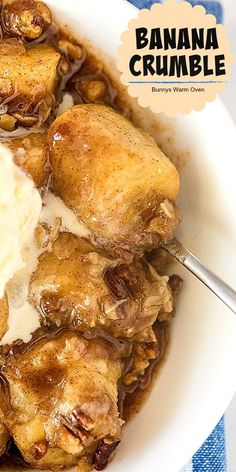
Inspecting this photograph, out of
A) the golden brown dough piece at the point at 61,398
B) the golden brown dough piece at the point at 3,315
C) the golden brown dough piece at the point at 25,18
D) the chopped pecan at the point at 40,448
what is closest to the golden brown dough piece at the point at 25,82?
the golden brown dough piece at the point at 25,18

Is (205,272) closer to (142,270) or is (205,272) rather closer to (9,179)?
(142,270)

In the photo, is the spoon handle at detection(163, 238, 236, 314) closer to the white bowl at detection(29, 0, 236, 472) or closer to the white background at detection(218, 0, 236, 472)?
the white bowl at detection(29, 0, 236, 472)

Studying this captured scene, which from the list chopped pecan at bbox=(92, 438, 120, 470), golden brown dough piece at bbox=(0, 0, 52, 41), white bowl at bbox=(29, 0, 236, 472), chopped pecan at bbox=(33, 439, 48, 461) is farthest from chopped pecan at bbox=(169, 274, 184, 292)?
golden brown dough piece at bbox=(0, 0, 52, 41)

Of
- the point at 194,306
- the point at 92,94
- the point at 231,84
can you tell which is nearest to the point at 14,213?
the point at 92,94

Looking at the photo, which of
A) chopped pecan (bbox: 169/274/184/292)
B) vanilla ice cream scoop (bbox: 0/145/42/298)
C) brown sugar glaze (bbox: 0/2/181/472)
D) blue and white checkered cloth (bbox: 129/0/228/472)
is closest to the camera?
vanilla ice cream scoop (bbox: 0/145/42/298)

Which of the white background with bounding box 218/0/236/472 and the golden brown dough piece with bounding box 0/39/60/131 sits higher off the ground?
the white background with bounding box 218/0/236/472

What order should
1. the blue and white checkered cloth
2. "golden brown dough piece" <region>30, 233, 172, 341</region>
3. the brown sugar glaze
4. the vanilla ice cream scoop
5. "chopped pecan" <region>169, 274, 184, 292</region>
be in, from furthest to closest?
the blue and white checkered cloth < "chopped pecan" <region>169, 274, 184, 292</region> < the brown sugar glaze < "golden brown dough piece" <region>30, 233, 172, 341</region> < the vanilla ice cream scoop

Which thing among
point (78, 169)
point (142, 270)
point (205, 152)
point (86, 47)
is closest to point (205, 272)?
point (142, 270)

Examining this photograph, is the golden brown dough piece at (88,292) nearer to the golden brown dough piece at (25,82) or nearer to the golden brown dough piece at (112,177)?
the golden brown dough piece at (112,177)
